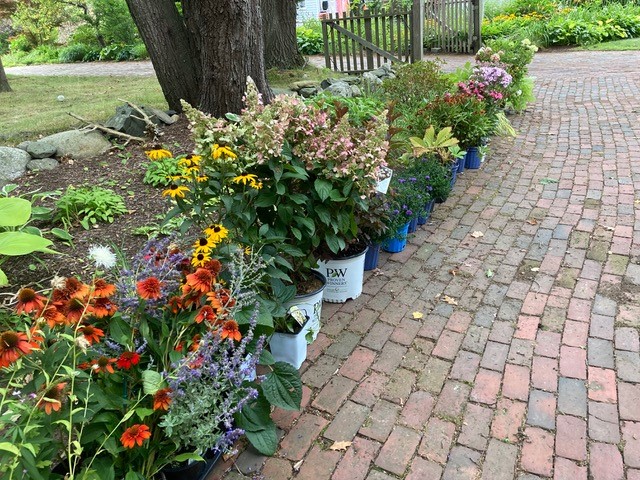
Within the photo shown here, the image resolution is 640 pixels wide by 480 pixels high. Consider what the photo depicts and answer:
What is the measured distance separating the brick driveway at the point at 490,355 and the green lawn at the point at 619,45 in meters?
10.2

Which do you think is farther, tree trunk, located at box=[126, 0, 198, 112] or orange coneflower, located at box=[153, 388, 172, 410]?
tree trunk, located at box=[126, 0, 198, 112]

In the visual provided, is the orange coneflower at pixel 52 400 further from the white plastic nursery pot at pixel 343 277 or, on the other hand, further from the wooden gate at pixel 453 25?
the wooden gate at pixel 453 25

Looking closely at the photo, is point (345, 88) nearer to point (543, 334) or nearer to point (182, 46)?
point (182, 46)

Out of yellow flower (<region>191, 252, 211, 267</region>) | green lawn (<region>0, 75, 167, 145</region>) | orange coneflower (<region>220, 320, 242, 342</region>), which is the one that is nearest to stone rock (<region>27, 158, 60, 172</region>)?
green lawn (<region>0, 75, 167, 145</region>)

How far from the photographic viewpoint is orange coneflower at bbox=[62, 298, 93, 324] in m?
1.67

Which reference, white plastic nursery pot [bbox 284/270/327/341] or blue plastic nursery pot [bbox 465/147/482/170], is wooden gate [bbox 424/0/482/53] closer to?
blue plastic nursery pot [bbox 465/147/482/170]

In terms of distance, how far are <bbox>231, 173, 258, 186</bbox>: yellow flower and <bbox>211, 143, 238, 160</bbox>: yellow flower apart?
11 cm

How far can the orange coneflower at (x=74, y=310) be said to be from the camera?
1669mm

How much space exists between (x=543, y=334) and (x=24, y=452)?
2.60 m

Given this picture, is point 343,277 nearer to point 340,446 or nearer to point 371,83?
point 340,446

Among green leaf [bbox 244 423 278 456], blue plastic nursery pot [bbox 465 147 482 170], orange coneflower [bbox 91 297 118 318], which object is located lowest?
green leaf [bbox 244 423 278 456]

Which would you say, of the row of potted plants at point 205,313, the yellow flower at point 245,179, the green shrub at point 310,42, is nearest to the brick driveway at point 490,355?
the row of potted plants at point 205,313

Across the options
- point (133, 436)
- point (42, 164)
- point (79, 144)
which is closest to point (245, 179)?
point (133, 436)

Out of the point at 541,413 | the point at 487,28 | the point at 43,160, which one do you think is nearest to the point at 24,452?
the point at 541,413
